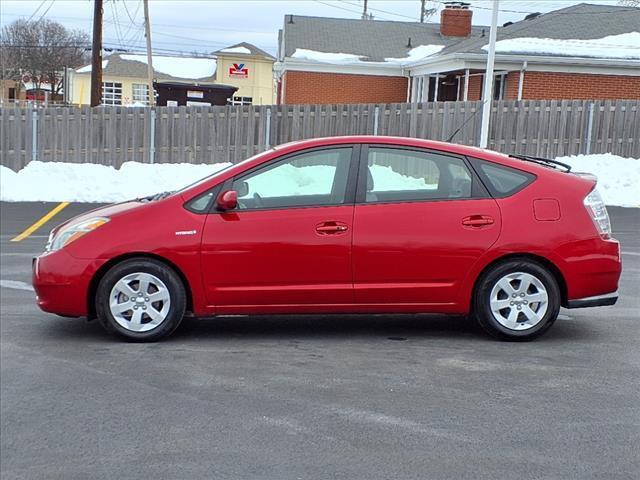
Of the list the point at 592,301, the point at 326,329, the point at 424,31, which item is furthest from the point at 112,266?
the point at 424,31

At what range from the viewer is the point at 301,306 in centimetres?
605

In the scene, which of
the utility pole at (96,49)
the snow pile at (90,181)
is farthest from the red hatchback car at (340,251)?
the utility pole at (96,49)

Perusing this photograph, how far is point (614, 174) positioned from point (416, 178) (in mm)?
12539

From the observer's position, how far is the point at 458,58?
24.0 metres

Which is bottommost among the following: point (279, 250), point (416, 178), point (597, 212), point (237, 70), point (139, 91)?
point (279, 250)

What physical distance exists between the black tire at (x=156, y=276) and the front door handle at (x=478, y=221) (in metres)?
2.16

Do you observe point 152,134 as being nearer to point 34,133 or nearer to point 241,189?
point 34,133

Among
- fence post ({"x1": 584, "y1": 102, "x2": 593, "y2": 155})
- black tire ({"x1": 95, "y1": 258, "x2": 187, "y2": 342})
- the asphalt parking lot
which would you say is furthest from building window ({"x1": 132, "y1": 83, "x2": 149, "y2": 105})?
black tire ({"x1": 95, "y1": 258, "x2": 187, "y2": 342})

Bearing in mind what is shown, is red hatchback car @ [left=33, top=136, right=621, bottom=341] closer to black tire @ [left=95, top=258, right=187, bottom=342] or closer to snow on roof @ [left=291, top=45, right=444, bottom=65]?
black tire @ [left=95, top=258, right=187, bottom=342]

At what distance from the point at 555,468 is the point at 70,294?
3683mm

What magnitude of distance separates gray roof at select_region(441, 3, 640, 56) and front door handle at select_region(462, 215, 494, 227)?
19.4 m

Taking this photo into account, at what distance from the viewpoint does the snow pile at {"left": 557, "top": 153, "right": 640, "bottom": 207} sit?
1576 centimetres

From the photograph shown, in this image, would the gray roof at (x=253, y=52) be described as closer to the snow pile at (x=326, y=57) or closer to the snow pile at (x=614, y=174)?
the snow pile at (x=326, y=57)

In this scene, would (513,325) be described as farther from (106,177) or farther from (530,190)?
(106,177)
